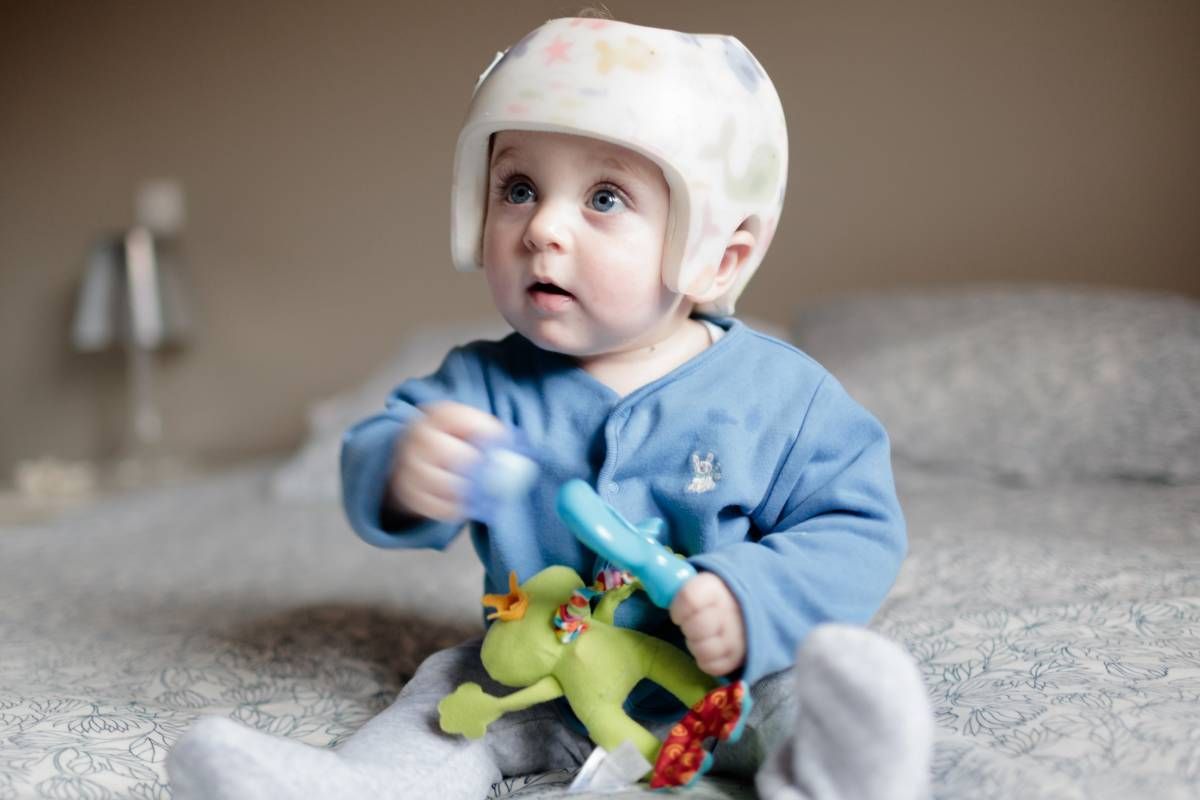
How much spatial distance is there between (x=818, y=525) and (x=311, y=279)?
2.50m

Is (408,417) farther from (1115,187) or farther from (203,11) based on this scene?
(203,11)

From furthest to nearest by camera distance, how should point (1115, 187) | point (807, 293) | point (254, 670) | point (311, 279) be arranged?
point (311, 279) → point (807, 293) → point (1115, 187) → point (254, 670)

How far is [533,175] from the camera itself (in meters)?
0.87

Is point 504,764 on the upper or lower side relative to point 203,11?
lower

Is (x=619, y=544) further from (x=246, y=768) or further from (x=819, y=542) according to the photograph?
(x=246, y=768)

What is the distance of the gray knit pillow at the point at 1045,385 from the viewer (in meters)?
1.82

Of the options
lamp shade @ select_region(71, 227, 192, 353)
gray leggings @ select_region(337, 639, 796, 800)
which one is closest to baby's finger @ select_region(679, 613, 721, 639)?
gray leggings @ select_region(337, 639, 796, 800)

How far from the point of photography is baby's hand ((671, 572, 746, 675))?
751 millimetres

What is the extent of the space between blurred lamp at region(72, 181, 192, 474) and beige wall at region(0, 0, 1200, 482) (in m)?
0.11

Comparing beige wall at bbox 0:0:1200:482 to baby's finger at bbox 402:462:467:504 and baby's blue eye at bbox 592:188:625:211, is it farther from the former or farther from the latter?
baby's finger at bbox 402:462:467:504

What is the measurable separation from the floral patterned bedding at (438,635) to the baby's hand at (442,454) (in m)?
0.22

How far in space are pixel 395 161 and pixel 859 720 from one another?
2.58 metres

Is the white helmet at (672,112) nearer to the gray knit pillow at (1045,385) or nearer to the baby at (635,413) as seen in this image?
the baby at (635,413)

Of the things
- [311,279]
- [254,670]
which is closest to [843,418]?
[254,670]
